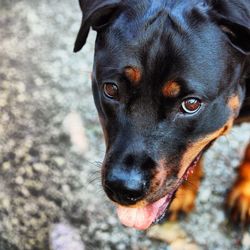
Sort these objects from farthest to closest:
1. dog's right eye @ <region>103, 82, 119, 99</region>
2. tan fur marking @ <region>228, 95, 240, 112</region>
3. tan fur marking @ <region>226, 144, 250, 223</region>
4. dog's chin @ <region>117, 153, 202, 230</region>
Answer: tan fur marking @ <region>226, 144, 250, 223</region>, dog's chin @ <region>117, 153, 202, 230</region>, tan fur marking @ <region>228, 95, 240, 112</region>, dog's right eye @ <region>103, 82, 119, 99</region>

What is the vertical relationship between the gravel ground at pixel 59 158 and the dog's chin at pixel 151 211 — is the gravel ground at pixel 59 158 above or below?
below

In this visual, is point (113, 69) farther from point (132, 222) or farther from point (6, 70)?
point (6, 70)

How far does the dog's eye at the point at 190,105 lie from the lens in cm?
265

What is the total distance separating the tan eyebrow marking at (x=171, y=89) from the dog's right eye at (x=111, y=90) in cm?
25

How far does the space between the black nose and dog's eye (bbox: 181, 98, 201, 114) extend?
0.35m

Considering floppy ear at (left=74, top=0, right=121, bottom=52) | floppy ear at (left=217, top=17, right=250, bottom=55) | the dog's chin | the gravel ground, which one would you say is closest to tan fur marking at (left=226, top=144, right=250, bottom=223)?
the gravel ground

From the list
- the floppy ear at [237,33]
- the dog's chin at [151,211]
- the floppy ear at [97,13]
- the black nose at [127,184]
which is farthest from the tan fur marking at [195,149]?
the floppy ear at [97,13]

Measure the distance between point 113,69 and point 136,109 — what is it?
213 mm

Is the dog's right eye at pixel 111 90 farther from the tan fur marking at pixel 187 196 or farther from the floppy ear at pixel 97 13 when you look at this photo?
the tan fur marking at pixel 187 196

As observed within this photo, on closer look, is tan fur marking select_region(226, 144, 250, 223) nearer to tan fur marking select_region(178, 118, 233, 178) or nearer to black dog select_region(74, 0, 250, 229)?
tan fur marking select_region(178, 118, 233, 178)

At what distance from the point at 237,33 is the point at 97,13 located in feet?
2.13

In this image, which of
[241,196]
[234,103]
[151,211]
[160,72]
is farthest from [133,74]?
[241,196]

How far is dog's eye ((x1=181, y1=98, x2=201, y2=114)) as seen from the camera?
2.65 meters

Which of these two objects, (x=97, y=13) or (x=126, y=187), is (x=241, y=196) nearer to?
(x=126, y=187)
